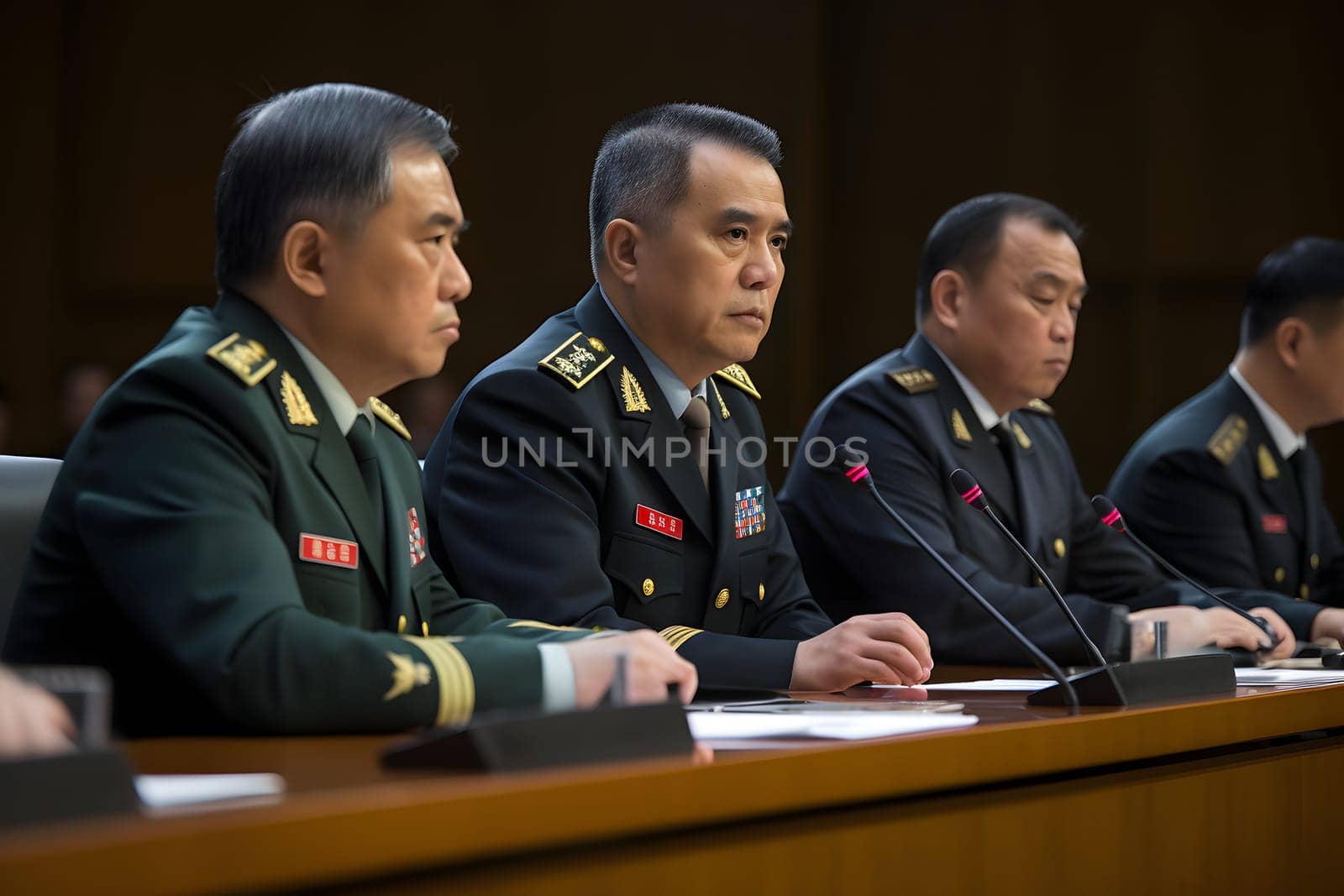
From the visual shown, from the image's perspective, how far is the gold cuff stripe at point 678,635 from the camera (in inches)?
82.4

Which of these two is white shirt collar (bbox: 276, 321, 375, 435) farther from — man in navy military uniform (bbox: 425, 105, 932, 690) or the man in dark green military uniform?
man in navy military uniform (bbox: 425, 105, 932, 690)

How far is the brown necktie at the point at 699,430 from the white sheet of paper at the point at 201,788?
1.41 metres

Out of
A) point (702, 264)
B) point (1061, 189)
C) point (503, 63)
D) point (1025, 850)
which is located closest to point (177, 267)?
point (503, 63)

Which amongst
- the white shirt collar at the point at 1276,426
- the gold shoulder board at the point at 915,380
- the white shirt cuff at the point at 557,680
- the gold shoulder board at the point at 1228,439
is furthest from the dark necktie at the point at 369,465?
the white shirt collar at the point at 1276,426

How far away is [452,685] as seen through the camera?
1433 millimetres

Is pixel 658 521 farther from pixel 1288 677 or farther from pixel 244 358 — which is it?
pixel 1288 677

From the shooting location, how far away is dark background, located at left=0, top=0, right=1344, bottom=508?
5949 mm

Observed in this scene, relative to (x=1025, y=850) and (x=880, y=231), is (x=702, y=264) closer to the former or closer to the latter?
(x=1025, y=850)

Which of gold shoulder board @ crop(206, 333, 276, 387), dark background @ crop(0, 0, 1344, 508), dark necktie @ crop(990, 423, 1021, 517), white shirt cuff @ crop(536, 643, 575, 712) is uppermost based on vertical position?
dark background @ crop(0, 0, 1344, 508)

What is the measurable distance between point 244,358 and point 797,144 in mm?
4932

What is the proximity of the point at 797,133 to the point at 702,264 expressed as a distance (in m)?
4.08

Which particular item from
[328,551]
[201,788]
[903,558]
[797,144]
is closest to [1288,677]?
[903,558]

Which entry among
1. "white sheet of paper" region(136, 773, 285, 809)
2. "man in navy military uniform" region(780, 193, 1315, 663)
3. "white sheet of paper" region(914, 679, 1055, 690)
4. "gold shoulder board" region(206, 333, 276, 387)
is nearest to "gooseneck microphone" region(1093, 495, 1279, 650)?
"man in navy military uniform" region(780, 193, 1315, 663)

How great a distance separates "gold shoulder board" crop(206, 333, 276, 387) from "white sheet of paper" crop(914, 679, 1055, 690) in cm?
95
